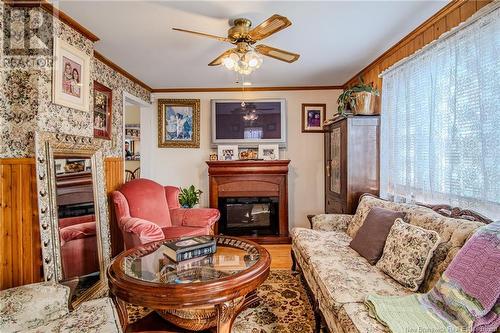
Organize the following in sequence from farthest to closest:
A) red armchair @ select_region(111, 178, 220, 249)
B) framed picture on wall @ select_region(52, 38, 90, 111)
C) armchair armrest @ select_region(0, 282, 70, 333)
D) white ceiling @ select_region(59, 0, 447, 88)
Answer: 1. red armchair @ select_region(111, 178, 220, 249)
2. framed picture on wall @ select_region(52, 38, 90, 111)
3. white ceiling @ select_region(59, 0, 447, 88)
4. armchair armrest @ select_region(0, 282, 70, 333)

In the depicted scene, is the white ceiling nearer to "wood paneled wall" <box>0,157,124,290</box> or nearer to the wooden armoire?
the wooden armoire

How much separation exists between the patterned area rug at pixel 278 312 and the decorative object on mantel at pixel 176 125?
8.59 feet

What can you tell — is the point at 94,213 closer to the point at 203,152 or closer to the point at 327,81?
the point at 203,152

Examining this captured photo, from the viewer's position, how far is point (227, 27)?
7.68 feet

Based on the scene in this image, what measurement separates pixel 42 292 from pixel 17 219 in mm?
728

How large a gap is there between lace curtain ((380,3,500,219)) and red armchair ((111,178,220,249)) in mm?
2169

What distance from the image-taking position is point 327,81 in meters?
4.11

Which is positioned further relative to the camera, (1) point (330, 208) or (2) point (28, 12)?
(1) point (330, 208)

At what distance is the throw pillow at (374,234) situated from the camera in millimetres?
2078

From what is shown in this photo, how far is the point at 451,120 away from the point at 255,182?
2649mm

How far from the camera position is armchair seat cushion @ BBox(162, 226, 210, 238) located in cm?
295

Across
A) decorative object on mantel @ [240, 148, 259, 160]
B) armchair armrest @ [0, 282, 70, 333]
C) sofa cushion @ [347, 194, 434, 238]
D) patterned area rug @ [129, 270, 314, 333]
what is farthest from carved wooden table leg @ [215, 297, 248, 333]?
decorative object on mantel @ [240, 148, 259, 160]

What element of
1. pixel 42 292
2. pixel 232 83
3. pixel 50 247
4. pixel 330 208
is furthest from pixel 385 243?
pixel 232 83

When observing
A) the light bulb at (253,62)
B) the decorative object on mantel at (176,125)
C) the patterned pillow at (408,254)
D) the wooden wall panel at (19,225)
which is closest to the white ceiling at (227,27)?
the light bulb at (253,62)
